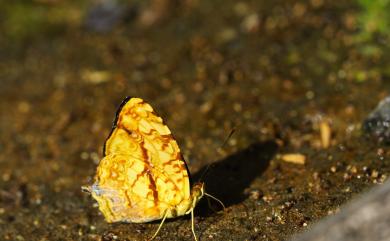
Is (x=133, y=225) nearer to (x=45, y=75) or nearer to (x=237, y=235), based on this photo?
(x=237, y=235)

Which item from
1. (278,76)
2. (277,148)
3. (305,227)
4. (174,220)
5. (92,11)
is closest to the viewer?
(305,227)

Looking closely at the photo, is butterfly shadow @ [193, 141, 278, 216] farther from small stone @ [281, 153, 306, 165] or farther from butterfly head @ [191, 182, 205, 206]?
butterfly head @ [191, 182, 205, 206]

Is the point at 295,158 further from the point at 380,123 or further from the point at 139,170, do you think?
the point at 139,170

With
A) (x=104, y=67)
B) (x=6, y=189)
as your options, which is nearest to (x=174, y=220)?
(x=6, y=189)

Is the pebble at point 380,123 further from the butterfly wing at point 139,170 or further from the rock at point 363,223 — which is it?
the rock at point 363,223

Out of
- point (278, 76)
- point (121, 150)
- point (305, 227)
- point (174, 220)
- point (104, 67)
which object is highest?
point (104, 67)

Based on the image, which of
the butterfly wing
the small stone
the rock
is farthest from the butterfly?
the rock
